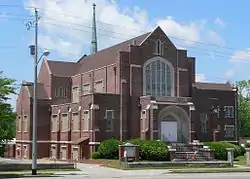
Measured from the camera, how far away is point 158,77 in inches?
2397

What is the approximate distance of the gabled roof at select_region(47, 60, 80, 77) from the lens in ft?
238

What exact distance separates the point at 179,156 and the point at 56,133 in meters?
19.2

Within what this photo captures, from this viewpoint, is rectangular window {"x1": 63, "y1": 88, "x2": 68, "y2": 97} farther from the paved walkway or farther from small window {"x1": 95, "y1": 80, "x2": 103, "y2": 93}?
the paved walkway

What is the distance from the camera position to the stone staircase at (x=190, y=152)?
168ft

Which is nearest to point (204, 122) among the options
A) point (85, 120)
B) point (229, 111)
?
point (229, 111)

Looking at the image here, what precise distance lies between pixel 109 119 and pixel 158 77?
27.2 ft

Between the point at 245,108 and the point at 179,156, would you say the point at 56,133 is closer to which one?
the point at 179,156

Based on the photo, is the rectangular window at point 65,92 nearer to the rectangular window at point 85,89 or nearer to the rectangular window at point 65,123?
the rectangular window at point 85,89

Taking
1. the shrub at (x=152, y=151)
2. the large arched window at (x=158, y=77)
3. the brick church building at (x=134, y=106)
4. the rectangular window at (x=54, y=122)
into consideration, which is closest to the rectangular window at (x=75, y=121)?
the brick church building at (x=134, y=106)

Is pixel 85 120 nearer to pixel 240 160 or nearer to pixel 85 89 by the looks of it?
pixel 85 89

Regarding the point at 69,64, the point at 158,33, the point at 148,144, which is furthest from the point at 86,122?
the point at 69,64

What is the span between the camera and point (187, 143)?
191ft

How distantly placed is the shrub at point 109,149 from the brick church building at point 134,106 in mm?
2656

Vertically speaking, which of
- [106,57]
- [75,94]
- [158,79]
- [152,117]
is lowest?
[152,117]
